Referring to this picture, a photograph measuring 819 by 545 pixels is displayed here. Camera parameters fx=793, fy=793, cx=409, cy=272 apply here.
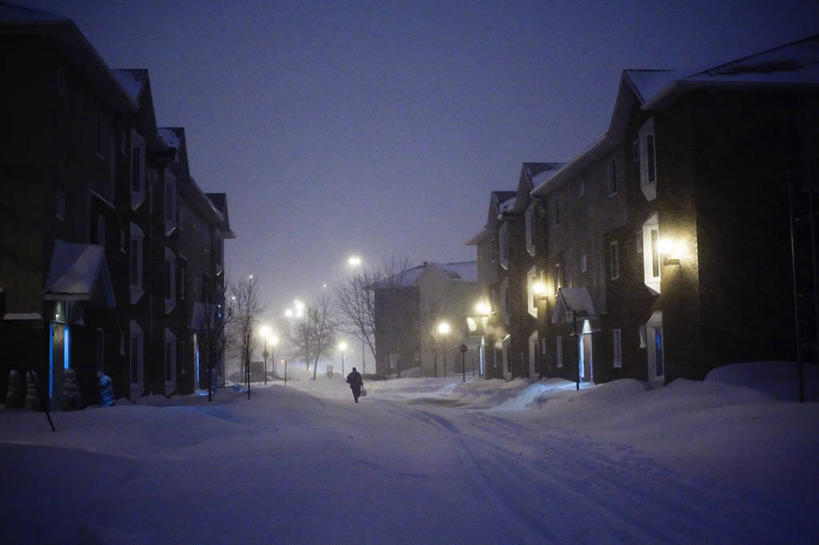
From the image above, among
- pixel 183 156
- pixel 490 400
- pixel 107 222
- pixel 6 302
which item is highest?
pixel 183 156

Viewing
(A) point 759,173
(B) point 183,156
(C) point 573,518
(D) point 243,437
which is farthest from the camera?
(B) point 183,156

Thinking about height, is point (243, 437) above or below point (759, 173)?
below

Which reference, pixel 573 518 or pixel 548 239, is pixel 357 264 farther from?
pixel 573 518

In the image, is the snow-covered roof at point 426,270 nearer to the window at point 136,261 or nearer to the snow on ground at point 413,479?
the window at point 136,261

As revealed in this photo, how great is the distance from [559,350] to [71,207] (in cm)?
2278

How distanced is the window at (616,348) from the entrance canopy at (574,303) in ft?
5.66

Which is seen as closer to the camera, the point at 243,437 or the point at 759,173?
the point at 243,437

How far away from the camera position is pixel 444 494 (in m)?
10.1

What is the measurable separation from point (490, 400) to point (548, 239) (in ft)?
26.3

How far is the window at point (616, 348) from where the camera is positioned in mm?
28047

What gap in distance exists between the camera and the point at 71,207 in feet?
66.3

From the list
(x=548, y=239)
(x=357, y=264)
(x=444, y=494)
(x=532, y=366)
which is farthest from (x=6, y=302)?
(x=357, y=264)

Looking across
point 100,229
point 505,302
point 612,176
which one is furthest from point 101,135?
point 505,302

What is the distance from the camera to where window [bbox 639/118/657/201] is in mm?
23469
